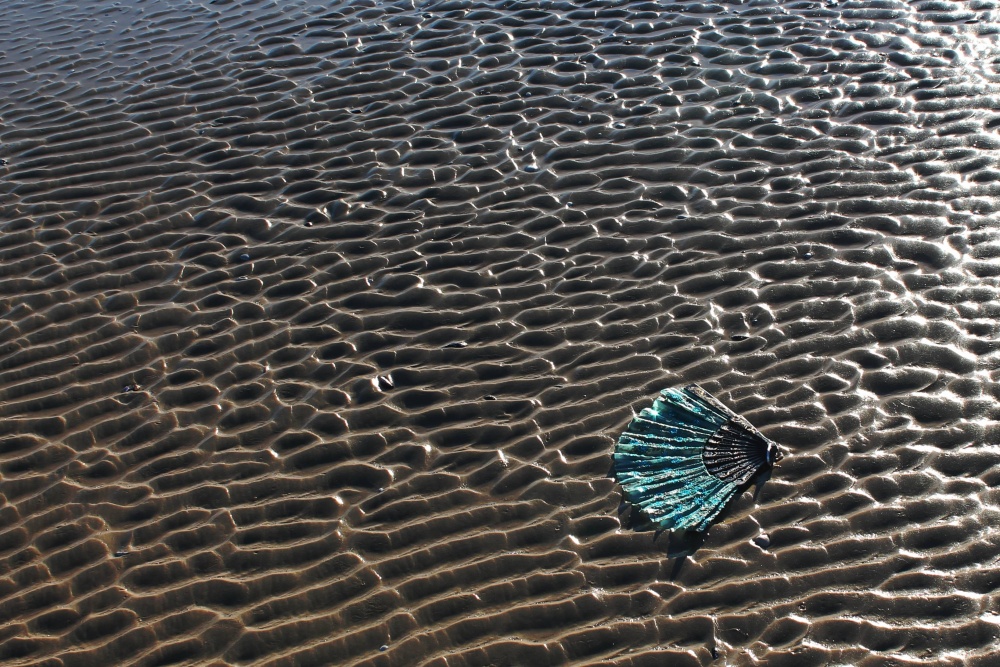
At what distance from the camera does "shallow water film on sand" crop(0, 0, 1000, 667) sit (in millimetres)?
4828

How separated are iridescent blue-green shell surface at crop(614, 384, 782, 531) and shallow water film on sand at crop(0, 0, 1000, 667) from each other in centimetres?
11

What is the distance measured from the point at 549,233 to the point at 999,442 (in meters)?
3.41

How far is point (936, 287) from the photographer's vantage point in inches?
257

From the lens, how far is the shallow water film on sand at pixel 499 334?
483cm

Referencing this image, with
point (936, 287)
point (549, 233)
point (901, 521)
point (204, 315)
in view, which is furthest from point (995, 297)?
point (204, 315)

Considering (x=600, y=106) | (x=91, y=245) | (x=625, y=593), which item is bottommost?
(x=625, y=593)

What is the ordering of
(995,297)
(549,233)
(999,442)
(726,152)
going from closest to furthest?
(999,442), (995,297), (549,233), (726,152)

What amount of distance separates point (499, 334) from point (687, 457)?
1.60 meters

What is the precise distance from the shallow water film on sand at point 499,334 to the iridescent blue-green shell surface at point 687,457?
11 cm

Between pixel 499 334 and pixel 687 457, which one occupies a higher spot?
pixel 499 334

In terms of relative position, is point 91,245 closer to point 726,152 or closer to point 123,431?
point 123,431

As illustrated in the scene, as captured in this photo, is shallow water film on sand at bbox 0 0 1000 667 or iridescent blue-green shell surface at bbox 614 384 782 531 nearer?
shallow water film on sand at bbox 0 0 1000 667

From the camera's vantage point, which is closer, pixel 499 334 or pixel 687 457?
pixel 687 457

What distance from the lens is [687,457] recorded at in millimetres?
5590
